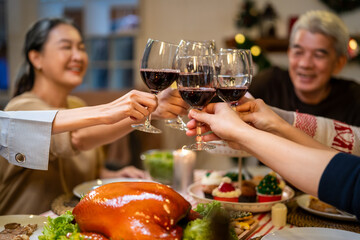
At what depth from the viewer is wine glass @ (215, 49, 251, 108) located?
111 cm

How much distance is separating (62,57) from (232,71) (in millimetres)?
1146

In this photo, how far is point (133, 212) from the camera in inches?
33.6

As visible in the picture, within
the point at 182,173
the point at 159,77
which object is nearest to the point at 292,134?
the point at 159,77

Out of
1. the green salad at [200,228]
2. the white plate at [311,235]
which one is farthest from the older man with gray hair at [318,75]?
the green salad at [200,228]

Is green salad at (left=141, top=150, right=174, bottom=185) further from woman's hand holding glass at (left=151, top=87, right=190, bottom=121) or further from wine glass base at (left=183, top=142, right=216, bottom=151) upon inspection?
wine glass base at (left=183, top=142, right=216, bottom=151)

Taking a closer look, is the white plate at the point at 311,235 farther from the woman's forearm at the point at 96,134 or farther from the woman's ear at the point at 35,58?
the woman's ear at the point at 35,58

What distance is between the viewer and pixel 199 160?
4.63m

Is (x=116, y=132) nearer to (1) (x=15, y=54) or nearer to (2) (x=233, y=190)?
(2) (x=233, y=190)

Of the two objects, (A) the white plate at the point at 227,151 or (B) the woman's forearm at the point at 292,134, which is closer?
(B) the woman's forearm at the point at 292,134

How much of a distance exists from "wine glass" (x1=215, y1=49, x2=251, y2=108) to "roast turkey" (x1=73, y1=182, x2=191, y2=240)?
1.23 ft

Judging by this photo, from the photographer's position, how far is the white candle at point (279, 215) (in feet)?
4.06

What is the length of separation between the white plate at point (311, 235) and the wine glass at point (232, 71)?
0.42 m

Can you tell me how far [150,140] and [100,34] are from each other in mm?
1971

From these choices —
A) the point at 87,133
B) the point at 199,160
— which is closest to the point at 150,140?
the point at 199,160
